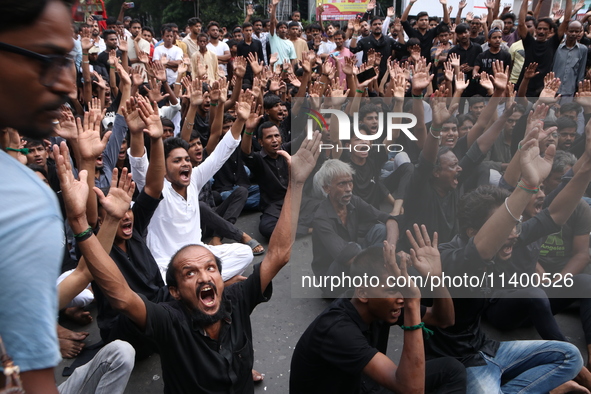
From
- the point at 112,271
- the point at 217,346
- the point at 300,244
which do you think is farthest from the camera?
the point at 300,244

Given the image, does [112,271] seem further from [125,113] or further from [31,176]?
[125,113]

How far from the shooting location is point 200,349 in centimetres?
213

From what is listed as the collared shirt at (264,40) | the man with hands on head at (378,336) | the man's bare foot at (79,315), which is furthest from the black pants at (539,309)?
the collared shirt at (264,40)

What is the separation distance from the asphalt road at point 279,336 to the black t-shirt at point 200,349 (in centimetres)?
83

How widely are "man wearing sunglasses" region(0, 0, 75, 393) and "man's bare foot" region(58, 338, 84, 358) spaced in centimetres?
271

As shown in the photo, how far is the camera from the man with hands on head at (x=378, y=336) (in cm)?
208

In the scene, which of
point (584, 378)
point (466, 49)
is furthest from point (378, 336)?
point (466, 49)

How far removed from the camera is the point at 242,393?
7.27 feet

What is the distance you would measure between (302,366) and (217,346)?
420 millimetres

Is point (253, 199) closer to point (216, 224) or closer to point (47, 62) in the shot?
point (216, 224)

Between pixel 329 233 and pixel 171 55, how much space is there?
622 centimetres

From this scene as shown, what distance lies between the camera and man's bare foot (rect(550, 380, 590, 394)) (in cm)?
275

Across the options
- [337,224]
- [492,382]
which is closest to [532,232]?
[492,382]

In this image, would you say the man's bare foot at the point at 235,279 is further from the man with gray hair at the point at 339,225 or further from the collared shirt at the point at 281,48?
the collared shirt at the point at 281,48
